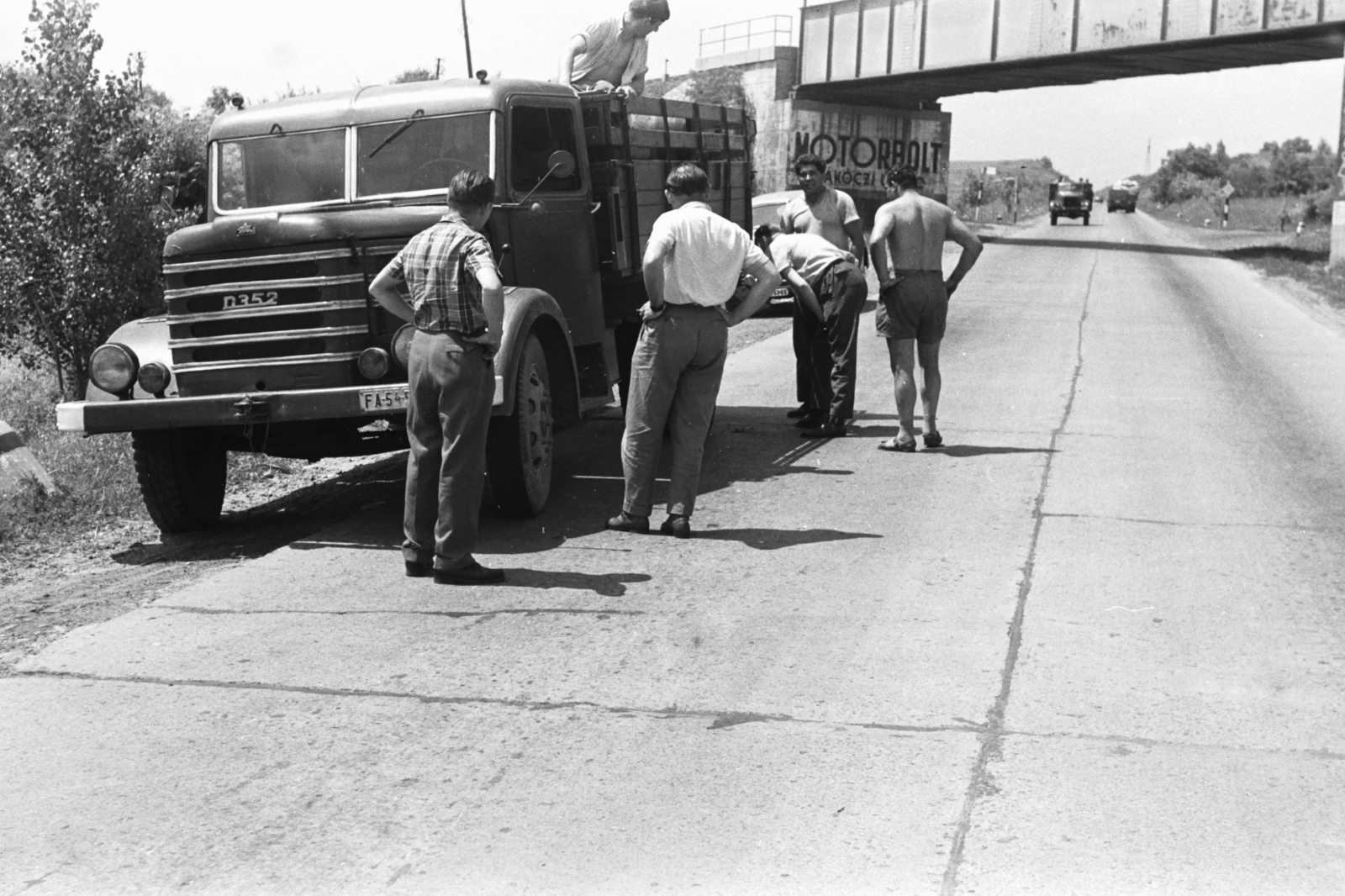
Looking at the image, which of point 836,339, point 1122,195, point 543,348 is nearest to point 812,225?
point 836,339

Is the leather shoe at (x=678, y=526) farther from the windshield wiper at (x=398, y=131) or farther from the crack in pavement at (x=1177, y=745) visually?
the crack in pavement at (x=1177, y=745)

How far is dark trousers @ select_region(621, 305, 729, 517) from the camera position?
24.8 feet

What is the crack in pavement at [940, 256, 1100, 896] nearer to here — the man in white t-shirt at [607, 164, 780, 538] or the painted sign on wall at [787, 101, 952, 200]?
the man in white t-shirt at [607, 164, 780, 538]

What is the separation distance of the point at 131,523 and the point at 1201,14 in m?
30.9

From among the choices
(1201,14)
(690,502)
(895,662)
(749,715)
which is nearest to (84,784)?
(749,715)

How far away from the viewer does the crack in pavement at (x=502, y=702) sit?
487 centimetres

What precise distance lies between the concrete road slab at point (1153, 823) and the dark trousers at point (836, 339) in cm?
623

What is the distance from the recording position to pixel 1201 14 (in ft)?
112

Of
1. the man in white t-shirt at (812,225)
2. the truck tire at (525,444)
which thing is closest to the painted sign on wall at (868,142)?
the man in white t-shirt at (812,225)

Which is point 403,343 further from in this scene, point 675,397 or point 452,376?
point 675,397

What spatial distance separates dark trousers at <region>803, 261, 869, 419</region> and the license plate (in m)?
4.08

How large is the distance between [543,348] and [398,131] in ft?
4.84

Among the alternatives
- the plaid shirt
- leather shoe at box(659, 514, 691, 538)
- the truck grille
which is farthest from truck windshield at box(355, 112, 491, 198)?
leather shoe at box(659, 514, 691, 538)

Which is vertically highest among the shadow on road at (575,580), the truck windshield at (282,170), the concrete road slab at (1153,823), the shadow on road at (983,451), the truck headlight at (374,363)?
the truck windshield at (282,170)
